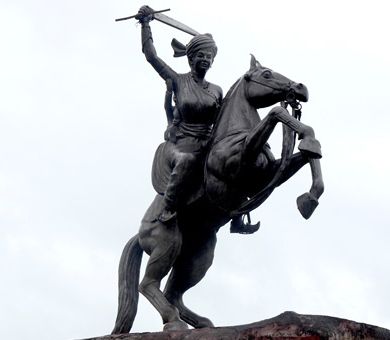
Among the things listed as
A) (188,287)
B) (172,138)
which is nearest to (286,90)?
(172,138)

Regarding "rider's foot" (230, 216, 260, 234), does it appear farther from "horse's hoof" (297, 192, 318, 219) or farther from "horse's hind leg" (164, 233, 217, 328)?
"horse's hoof" (297, 192, 318, 219)

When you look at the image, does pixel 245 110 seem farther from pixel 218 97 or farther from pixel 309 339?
pixel 309 339

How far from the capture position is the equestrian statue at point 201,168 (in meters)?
11.3

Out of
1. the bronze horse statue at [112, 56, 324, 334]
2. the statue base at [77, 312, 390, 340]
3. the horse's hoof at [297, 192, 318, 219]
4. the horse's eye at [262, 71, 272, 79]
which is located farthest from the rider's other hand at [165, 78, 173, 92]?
the statue base at [77, 312, 390, 340]

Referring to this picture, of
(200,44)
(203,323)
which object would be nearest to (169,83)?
(200,44)

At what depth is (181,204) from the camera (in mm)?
11703

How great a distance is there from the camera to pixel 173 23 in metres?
12.4

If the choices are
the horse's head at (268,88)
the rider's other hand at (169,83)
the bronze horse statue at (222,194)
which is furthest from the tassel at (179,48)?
the horse's head at (268,88)

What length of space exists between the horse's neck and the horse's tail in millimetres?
1403

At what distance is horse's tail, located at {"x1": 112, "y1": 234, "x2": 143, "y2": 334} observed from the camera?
38.7 feet

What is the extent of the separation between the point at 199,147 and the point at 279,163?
0.80m

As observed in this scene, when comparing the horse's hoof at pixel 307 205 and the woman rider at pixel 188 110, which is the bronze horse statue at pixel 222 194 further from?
the woman rider at pixel 188 110

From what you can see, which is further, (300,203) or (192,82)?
(192,82)

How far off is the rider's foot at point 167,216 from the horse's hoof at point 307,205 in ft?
4.26
